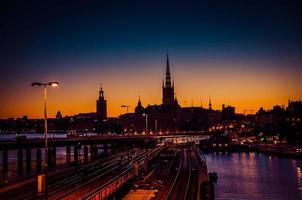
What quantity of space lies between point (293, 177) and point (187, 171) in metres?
28.8

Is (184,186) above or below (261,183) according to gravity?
above

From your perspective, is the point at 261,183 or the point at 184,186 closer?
the point at 184,186

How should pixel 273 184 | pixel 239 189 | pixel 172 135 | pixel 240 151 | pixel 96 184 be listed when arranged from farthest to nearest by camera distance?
pixel 240 151, pixel 172 135, pixel 273 184, pixel 239 189, pixel 96 184

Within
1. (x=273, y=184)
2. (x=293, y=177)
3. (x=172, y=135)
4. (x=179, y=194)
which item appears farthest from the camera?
(x=172, y=135)

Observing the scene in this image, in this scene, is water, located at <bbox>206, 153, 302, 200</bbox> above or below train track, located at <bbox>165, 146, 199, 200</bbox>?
below

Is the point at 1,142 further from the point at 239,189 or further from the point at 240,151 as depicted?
the point at 240,151

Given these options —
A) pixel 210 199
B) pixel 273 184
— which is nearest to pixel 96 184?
pixel 210 199

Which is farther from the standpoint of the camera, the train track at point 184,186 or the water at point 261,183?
the water at point 261,183

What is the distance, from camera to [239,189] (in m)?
78.2

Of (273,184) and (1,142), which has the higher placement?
(1,142)

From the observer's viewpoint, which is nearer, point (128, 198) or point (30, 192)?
point (128, 198)

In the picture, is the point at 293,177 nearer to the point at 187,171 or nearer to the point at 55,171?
the point at 187,171

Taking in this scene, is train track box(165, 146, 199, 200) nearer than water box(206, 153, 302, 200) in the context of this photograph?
Yes

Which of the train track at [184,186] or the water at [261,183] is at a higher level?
the train track at [184,186]
